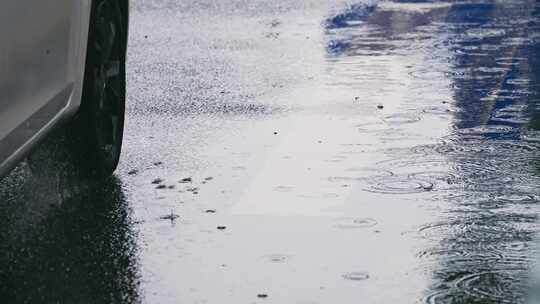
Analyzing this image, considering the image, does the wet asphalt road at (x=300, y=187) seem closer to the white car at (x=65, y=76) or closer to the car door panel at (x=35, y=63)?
the white car at (x=65, y=76)

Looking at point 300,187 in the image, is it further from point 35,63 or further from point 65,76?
point 35,63

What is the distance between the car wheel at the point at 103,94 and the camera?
25.6 feet

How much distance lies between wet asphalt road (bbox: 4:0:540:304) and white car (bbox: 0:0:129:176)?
0.30 metres

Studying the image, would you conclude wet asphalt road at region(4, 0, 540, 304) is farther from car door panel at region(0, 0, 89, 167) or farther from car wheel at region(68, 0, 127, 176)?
car door panel at region(0, 0, 89, 167)

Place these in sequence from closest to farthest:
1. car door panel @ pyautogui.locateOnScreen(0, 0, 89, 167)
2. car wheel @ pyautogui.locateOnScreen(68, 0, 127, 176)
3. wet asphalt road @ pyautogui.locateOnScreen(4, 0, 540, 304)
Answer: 1. car door panel @ pyautogui.locateOnScreen(0, 0, 89, 167)
2. wet asphalt road @ pyautogui.locateOnScreen(4, 0, 540, 304)
3. car wheel @ pyautogui.locateOnScreen(68, 0, 127, 176)

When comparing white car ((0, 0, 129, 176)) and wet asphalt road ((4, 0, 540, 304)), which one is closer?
white car ((0, 0, 129, 176))

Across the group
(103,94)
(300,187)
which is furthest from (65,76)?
(300,187)

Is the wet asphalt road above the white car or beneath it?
beneath

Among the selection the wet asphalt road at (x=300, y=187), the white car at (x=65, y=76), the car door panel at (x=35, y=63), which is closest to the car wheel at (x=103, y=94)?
the white car at (x=65, y=76)

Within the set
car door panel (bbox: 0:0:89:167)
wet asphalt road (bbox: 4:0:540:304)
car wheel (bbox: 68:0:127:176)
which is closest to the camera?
car door panel (bbox: 0:0:89:167)

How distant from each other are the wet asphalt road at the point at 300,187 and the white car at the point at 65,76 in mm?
302

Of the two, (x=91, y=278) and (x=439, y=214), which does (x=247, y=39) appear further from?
(x=91, y=278)

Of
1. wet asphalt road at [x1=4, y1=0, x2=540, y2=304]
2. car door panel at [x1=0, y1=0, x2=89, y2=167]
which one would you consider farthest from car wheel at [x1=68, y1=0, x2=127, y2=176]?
car door panel at [x1=0, y1=0, x2=89, y2=167]

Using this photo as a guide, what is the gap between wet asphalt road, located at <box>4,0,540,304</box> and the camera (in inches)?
243
